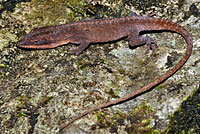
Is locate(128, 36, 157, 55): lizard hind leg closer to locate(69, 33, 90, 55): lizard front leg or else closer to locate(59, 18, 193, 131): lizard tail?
locate(59, 18, 193, 131): lizard tail

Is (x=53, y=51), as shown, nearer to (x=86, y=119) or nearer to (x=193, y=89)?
(x=86, y=119)

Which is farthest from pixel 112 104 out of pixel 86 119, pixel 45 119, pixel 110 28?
pixel 110 28

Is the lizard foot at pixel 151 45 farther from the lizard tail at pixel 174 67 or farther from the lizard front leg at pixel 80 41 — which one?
the lizard front leg at pixel 80 41

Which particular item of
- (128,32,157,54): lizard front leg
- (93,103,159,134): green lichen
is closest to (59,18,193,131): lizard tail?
(93,103,159,134): green lichen

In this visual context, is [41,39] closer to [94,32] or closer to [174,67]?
[94,32]

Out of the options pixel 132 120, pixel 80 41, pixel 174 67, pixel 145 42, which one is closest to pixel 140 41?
pixel 145 42
